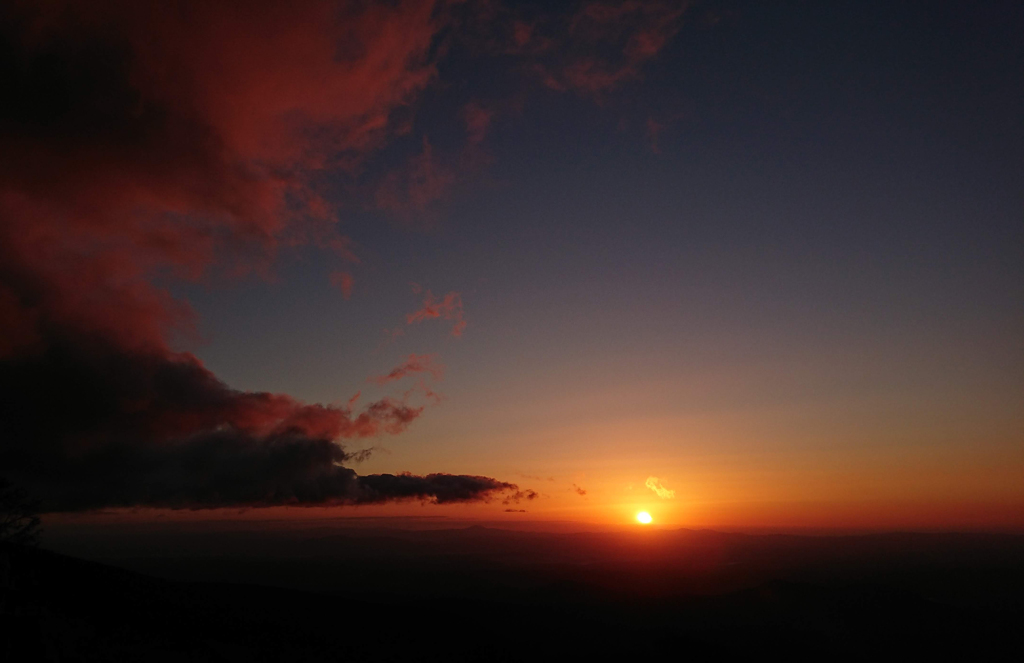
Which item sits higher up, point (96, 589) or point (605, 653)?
point (96, 589)

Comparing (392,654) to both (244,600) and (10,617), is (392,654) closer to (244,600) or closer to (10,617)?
(244,600)

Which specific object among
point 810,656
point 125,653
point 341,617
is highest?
point 125,653

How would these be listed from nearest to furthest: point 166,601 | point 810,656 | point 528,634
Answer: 1. point 166,601
2. point 528,634
3. point 810,656

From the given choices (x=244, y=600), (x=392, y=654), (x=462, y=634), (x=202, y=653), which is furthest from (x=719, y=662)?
(x=202, y=653)

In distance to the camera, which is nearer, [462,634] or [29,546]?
[29,546]

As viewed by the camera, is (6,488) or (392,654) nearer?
(6,488)

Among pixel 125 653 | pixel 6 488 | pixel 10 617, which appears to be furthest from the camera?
pixel 6 488

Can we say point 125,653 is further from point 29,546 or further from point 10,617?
point 29,546

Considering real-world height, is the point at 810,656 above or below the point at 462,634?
below

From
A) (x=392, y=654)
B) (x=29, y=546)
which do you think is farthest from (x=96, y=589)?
(x=392, y=654)
